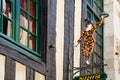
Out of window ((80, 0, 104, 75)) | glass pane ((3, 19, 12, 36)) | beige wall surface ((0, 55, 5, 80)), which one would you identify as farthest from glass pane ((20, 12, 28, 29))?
window ((80, 0, 104, 75))

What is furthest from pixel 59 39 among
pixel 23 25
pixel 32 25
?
pixel 23 25

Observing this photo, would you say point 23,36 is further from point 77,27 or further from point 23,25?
point 77,27

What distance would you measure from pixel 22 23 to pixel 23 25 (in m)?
0.06

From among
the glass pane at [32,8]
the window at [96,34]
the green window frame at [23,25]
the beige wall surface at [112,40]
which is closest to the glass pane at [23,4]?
the green window frame at [23,25]

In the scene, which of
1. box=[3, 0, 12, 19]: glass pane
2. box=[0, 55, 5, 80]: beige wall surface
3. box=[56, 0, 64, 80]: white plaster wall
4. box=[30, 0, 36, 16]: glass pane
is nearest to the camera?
box=[0, 55, 5, 80]: beige wall surface

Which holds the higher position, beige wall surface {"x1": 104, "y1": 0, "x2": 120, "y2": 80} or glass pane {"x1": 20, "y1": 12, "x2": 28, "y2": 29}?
beige wall surface {"x1": 104, "y1": 0, "x2": 120, "y2": 80}

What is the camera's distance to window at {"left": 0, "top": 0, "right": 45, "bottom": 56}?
977cm

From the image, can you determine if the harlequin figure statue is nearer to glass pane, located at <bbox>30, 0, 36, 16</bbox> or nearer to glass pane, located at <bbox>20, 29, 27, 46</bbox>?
glass pane, located at <bbox>30, 0, 36, 16</bbox>

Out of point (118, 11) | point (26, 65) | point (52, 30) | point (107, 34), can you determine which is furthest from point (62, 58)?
point (118, 11)

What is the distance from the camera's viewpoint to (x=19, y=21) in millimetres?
10141

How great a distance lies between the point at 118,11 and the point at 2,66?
8.04 meters

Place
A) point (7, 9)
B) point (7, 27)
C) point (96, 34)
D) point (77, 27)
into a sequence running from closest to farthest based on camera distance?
point (7, 27) < point (7, 9) < point (77, 27) < point (96, 34)

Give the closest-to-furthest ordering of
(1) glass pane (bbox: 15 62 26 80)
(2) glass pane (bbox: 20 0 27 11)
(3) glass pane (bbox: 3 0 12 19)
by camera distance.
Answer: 1. (1) glass pane (bbox: 15 62 26 80)
2. (3) glass pane (bbox: 3 0 12 19)
3. (2) glass pane (bbox: 20 0 27 11)

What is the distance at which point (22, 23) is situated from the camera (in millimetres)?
10383
